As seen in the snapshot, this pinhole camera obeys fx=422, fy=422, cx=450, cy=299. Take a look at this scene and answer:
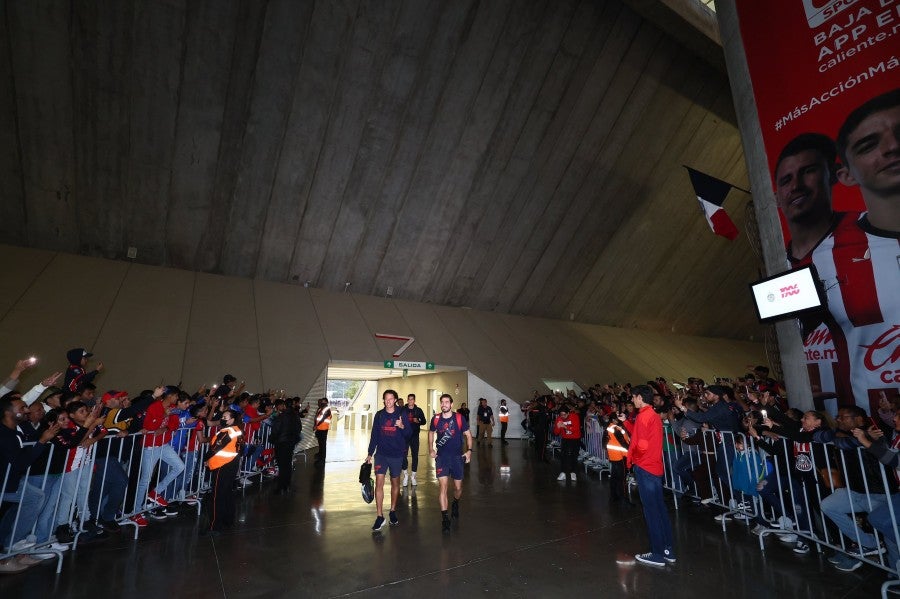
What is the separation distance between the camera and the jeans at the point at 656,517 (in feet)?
15.1

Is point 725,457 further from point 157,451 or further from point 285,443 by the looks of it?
point 157,451

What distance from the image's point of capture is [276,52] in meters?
12.5

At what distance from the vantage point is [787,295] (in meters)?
7.48

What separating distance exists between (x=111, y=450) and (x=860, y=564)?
29.7 ft

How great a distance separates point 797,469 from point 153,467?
8699mm

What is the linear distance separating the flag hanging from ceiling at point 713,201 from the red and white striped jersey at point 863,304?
4.03 meters

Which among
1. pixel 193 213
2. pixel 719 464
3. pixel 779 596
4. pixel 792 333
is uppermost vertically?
pixel 193 213

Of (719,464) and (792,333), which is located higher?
(792,333)

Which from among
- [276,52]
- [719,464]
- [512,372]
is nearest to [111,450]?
[719,464]

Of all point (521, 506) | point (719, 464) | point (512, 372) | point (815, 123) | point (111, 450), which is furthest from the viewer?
point (512, 372)

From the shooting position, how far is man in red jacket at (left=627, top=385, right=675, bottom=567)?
15.1ft

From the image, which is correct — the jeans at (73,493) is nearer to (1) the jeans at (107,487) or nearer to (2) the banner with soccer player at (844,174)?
(1) the jeans at (107,487)

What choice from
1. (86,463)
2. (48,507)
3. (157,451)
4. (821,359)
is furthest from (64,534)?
(821,359)

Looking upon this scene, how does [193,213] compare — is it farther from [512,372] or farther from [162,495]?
[512,372]
